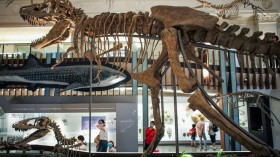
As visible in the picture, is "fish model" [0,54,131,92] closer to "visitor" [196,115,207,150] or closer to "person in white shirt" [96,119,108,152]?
"person in white shirt" [96,119,108,152]

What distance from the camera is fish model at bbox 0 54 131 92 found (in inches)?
212

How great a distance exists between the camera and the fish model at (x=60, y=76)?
538cm

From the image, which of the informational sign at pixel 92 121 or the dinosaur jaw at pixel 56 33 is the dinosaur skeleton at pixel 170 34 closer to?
the dinosaur jaw at pixel 56 33

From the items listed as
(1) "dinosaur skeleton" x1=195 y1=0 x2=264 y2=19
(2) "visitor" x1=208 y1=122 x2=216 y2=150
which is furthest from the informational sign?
(1) "dinosaur skeleton" x1=195 y1=0 x2=264 y2=19

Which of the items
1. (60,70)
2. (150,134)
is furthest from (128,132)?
(60,70)

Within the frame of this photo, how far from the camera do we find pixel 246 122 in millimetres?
6238

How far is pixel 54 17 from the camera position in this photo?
133 inches

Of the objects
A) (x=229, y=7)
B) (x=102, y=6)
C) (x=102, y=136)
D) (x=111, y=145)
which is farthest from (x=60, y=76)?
(x=229, y=7)

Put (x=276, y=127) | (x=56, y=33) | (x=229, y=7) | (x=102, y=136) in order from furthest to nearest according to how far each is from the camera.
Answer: (x=276, y=127), (x=229, y=7), (x=102, y=136), (x=56, y=33)

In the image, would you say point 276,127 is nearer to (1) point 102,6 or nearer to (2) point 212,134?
(2) point 212,134

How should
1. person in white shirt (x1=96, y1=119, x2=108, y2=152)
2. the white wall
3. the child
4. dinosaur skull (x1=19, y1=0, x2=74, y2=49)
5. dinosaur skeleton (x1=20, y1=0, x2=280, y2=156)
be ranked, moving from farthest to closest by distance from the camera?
1. the child
2. the white wall
3. person in white shirt (x1=96, y1=119, x2=108, y2=152)
4. dinosaur skull (x1=19, y1=0, x2=74, y2=49)
5. dinosaur skeleton (x1=20, y1=0, x2=280, y2=156)

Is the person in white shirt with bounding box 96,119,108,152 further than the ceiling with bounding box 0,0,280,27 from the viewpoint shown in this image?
No

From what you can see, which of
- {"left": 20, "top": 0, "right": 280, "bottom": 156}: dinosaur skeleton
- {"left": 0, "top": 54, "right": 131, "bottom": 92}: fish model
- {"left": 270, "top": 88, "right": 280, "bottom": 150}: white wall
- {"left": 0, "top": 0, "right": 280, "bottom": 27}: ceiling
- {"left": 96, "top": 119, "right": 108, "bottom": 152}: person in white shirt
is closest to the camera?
{"left": 20, "top": 0, "right": 280, "bottom": 156}: dinosaur skeleton

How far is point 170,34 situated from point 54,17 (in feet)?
5.34
